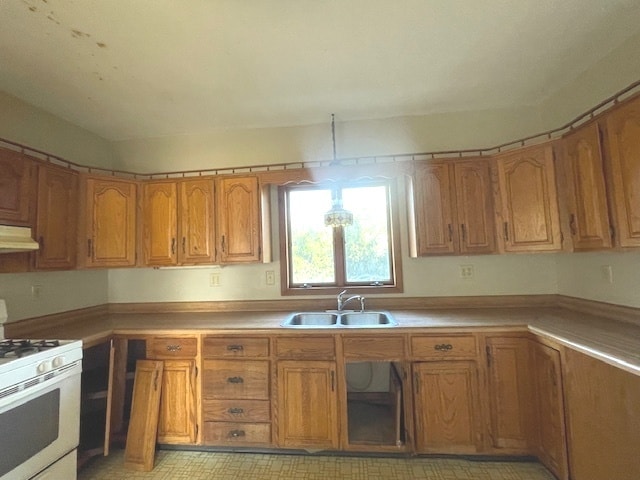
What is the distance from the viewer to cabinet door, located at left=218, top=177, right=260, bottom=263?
101 inches

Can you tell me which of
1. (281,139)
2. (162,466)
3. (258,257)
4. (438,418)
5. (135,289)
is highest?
(281,139)

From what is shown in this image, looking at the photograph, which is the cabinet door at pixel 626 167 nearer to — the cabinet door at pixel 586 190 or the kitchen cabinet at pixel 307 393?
the cabinet door at pixel 586 190

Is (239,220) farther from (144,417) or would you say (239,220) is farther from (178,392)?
(144,417)

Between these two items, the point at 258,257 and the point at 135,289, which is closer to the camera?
the point at 258,257

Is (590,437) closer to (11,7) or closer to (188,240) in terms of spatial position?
(188,240)

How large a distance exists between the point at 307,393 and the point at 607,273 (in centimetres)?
214

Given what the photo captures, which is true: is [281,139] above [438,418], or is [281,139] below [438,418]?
above

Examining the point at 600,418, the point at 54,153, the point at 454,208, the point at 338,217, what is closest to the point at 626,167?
the point at 454,208

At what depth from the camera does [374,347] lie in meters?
2.09

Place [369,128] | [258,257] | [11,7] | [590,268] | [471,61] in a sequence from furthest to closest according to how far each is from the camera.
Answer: [369,128] < [258,257] < [590,268] < [471,61] < [11,7]

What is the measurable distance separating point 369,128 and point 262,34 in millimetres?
1343

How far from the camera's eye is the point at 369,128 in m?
2.80

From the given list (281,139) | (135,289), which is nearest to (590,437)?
(281,139)

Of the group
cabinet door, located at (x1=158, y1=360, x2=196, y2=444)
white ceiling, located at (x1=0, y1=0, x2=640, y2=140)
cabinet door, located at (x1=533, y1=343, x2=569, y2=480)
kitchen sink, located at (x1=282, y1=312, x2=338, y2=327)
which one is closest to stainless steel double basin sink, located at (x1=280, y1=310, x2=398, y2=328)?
kitchen sink, located at (x1=282, y1=312, x2=338, y2=327)
